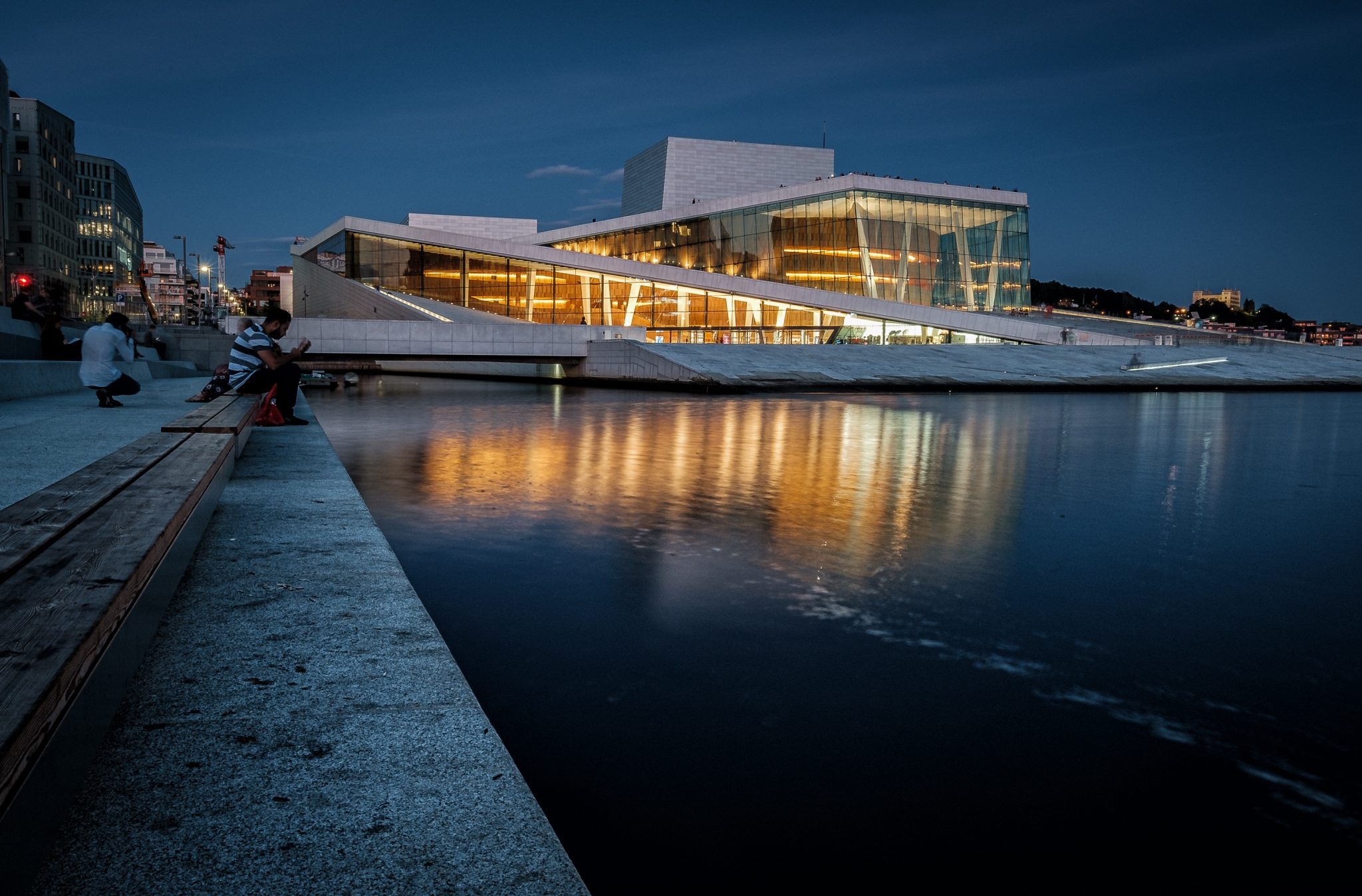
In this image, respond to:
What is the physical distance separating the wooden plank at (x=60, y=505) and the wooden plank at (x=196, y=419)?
1.29 metres

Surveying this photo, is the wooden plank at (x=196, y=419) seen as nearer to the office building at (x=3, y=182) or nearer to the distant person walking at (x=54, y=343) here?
the distant person walking at (x=54, y=343)

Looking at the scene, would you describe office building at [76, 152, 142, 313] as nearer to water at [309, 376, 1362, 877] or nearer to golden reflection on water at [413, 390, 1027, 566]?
golden reflection on water at [413, 390, 1027, 566]

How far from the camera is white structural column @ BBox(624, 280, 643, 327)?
56.1 m

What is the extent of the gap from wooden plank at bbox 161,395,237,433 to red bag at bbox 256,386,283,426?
8.80 ft

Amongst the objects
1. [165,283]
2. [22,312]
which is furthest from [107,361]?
[165,283]

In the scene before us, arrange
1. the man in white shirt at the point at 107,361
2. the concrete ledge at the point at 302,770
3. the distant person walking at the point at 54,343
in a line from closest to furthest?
the concrete ledge at the point at 302,770 < the man in white shirt at the point at 107,361 < the distant person walking at the point at 54,343

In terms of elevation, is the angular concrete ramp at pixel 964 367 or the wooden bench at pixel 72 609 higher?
the angular concrete ramp at pixel 964 367

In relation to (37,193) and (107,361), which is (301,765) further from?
(37,193)

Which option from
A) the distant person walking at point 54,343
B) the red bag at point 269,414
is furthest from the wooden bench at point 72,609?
the distant person walking at point 54,343

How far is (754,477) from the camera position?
32.2 ft

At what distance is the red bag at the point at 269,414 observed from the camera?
11.8 m

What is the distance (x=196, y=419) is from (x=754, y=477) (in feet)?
17.2

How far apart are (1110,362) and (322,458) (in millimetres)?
37530

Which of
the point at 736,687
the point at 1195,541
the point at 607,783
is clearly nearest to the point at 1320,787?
the point at 736,687
